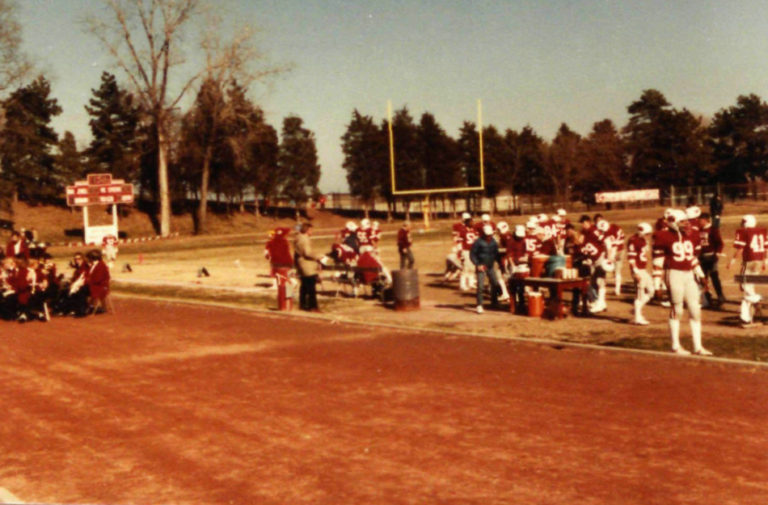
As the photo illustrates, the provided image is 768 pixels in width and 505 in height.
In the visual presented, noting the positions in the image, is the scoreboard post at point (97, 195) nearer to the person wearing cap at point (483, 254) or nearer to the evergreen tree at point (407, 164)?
the evergreen tree at point (407, 164)

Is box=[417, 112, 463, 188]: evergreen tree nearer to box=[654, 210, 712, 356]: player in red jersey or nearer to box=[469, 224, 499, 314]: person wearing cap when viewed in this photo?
box=[469, 224, 499, 314]: person wearing cap

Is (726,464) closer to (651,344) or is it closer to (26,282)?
(651,344)

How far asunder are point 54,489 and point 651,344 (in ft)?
30.3

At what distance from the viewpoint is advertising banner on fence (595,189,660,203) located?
8300 centimetres

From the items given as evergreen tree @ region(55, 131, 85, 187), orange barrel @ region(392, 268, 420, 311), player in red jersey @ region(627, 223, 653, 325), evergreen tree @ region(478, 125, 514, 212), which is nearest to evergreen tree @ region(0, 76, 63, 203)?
evergreen tree @ region(55, 131, 85, 187)

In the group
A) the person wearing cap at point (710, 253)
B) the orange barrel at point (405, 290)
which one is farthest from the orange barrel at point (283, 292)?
the person wearing cap at point (710, 253)

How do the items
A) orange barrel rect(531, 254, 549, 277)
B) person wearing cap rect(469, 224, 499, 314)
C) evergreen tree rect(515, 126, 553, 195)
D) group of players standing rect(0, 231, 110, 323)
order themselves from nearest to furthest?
person wearing cap rect(469, 224, 499, 314) < orange barrel rect(531, 254, 549, 277) < group of players standing rect(0, 231, 110, 323) < evergreen tree rect(515, 126, 553, 195)

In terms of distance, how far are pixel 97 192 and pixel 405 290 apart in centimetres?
3988

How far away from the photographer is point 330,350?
14.3 meters

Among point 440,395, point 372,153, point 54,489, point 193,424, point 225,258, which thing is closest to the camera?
point 54,489

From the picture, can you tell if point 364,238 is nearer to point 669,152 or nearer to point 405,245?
point 405,245

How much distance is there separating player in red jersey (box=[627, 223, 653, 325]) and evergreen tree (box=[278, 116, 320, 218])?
7017cm

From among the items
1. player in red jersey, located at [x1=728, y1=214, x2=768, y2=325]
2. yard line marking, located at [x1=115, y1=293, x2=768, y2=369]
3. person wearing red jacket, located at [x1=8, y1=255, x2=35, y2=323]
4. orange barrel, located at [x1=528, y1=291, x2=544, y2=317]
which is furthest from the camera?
person wearing red jacket, located at [x1=8, y1=255, x2=35, y2=323]

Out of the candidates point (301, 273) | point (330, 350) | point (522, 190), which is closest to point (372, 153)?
point (522, 190)
